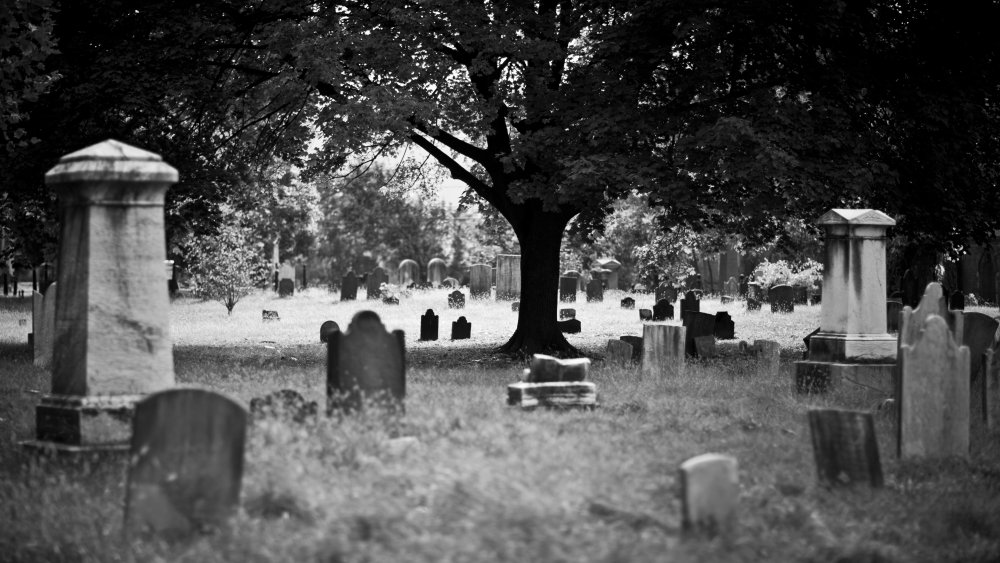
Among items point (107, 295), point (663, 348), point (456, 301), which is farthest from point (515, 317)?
point (107, 295)

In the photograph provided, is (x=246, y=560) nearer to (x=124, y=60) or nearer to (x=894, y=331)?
(x=124, y=60)

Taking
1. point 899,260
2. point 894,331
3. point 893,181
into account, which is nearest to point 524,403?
point 893,181

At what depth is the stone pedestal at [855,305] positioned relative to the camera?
12250mm

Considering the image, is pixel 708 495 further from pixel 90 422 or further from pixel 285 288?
pixel 285 288

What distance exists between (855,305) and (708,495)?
713 centimetres

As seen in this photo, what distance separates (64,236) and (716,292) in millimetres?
39936

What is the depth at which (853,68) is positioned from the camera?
1603 cm

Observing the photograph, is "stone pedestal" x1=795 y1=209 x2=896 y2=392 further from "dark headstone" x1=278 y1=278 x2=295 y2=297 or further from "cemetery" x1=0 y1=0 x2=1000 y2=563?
"dark headstone" x1=278 y1=278 x2=295 y2=297

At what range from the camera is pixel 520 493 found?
627cm

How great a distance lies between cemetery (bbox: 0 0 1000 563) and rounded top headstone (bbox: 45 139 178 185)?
0.11 ft

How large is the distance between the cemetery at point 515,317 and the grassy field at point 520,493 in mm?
32

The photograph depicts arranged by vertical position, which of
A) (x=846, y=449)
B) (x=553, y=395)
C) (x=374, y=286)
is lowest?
(x=846, y=449)

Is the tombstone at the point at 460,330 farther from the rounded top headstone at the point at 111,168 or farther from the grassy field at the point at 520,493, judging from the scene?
the rounded top headstone at the point at 111,168

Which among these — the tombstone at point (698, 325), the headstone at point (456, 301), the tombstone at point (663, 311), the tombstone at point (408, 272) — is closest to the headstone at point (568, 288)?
the headstone at point (456, 301)
